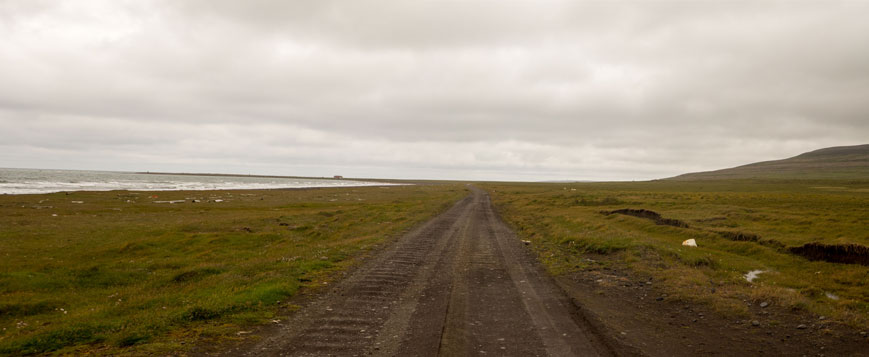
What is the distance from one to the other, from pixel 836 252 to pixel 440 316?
24.0 m

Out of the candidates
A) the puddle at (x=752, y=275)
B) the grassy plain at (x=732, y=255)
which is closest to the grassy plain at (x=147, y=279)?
the grassy plain at (x=732, y=255)

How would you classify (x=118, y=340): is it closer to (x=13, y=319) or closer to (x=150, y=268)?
(x=13, y=319)

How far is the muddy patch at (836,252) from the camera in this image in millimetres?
21109

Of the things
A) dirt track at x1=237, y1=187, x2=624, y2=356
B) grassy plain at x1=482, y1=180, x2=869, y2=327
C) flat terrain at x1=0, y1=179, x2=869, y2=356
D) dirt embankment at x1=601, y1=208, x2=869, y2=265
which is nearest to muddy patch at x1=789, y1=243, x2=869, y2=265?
dirt embankment at x1=601, y1=208, x2=869, y2=265

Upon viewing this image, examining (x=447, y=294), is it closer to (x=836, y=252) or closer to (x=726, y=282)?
(x=726, y=282)

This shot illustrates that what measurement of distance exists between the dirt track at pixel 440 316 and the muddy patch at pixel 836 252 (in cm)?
1639

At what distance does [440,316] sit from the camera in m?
11.3

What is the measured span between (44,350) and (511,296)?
39.5 ft

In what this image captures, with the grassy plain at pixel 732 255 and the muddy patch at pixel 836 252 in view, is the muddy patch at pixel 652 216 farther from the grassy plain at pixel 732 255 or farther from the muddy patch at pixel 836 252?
the muddy patch at pixel 836 252

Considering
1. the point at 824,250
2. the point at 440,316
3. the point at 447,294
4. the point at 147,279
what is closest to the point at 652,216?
the point at 824,250

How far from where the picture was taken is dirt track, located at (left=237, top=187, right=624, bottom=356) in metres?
9.03

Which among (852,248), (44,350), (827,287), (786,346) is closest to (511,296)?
(786,346)

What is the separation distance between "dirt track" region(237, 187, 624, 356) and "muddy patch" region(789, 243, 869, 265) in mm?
16392

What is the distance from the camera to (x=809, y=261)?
2159 cm
